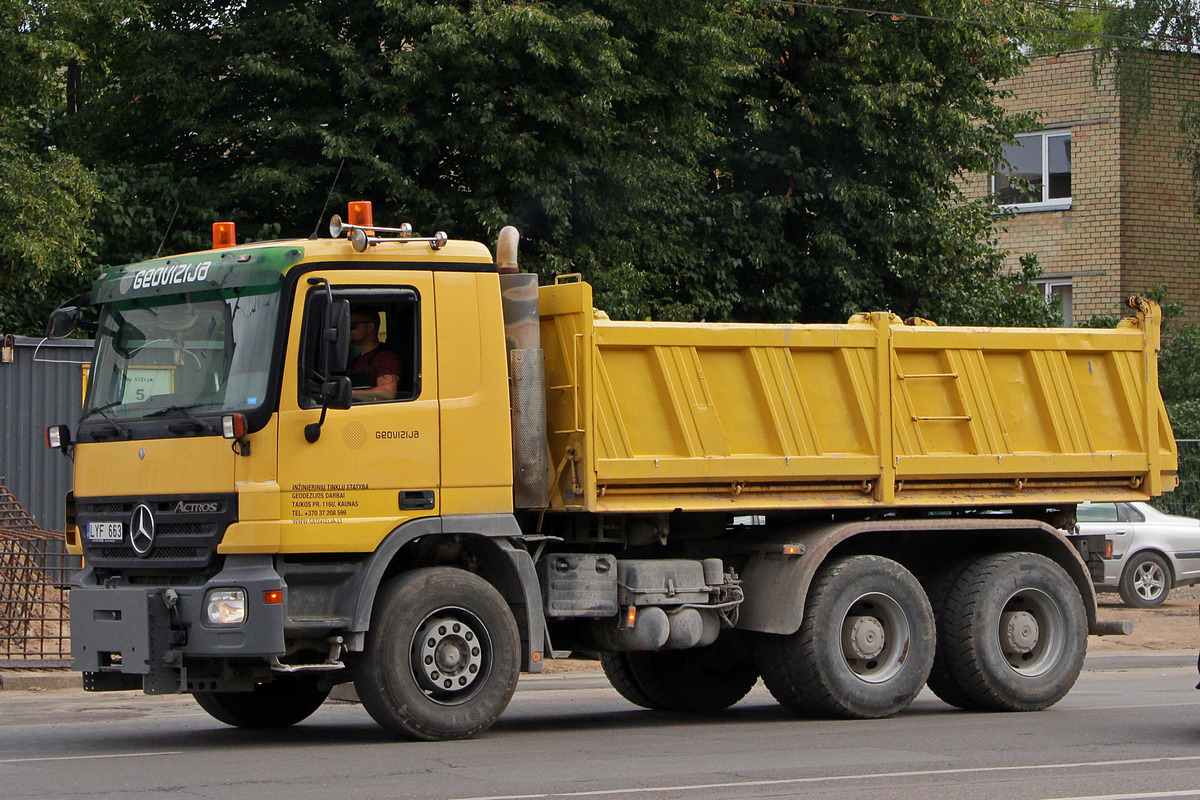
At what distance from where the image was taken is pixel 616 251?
1945 cm

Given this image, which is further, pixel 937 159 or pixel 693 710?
pixel 937 159

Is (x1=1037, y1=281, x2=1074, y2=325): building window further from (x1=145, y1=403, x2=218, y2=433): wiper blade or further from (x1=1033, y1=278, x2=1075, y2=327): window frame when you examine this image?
(x1=145, y1=403, x2=218, y2=433): wiper blade

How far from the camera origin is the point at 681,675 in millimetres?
11680

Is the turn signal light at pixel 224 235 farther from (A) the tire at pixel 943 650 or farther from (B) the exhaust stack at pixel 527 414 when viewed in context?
(A) the tire at pixel 943 650

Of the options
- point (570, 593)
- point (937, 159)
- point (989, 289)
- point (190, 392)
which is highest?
point (937, 159)

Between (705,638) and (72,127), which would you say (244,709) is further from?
(72,127)

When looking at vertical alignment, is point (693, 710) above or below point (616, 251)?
below

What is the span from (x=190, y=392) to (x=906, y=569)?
507cm

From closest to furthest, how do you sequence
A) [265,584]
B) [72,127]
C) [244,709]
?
[265,584] → [244,709] → [72,127]

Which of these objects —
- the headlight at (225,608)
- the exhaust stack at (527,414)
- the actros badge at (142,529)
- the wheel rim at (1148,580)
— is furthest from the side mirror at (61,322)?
the wheel rim at (1148,580)

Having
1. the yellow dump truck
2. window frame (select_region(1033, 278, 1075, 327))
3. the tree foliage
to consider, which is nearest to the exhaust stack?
the yellow dump truck

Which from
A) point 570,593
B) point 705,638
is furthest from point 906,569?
point 570,593

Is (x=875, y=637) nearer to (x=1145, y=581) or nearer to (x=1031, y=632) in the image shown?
(x=1031, y=632)

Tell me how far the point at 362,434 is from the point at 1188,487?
17464 millimetres
